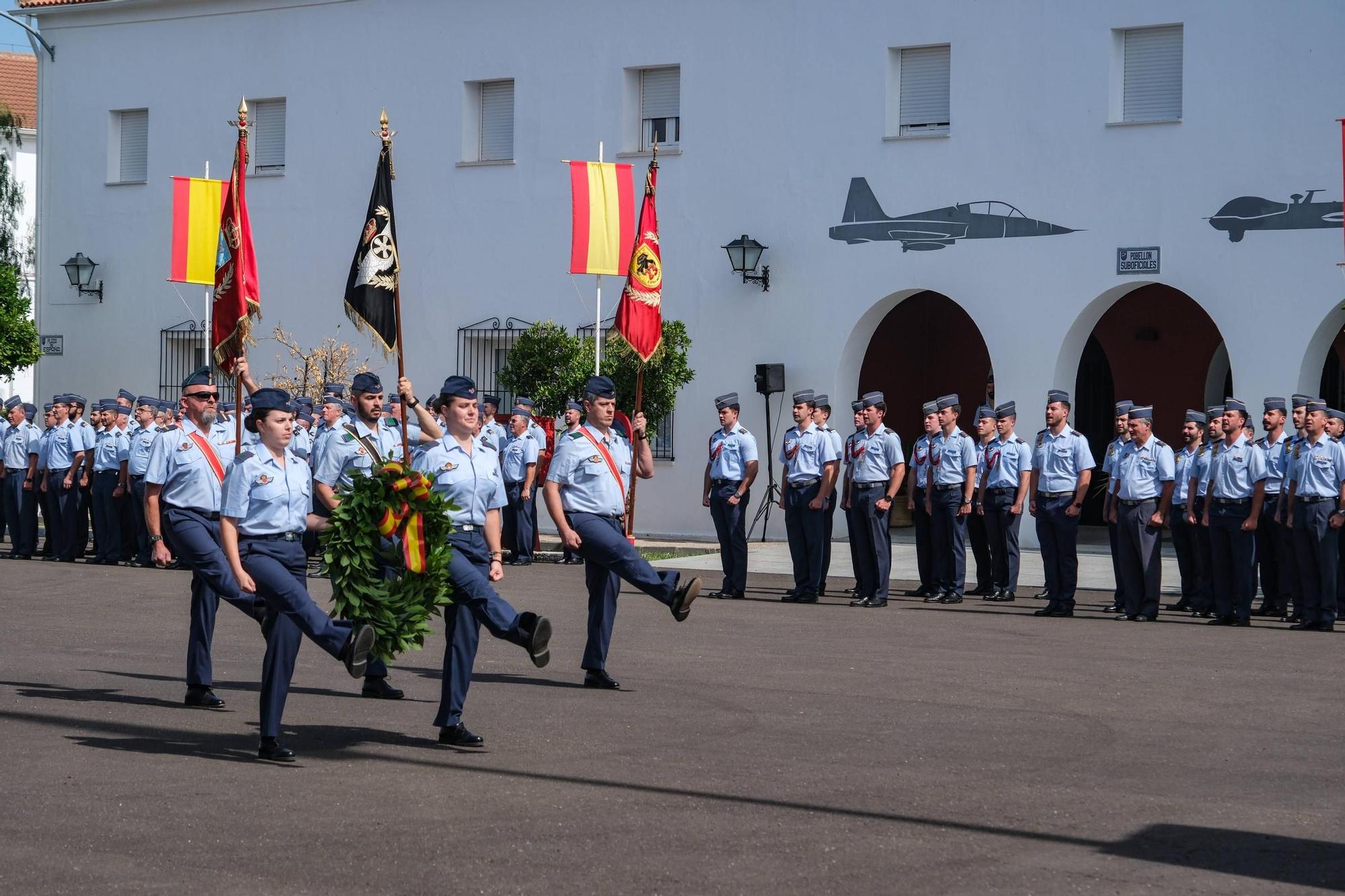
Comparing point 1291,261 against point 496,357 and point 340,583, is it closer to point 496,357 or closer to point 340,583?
point 496,357

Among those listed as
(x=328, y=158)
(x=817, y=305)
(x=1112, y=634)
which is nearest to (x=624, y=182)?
(x=817, y=305)

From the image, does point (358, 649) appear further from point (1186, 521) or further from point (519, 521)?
point (519, 521)

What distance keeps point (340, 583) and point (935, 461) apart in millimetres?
9838

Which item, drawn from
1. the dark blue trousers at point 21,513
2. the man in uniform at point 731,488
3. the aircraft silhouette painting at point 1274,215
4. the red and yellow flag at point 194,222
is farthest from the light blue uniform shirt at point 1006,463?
the red and yellow flag at point 194,222

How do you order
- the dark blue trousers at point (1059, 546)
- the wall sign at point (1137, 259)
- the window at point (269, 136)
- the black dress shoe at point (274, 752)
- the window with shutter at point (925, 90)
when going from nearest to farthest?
the black dress shoe at point (274, 752), the dark blue trousers at point (1059, 546), the wall sign at point (1137, 259), the window with shutter at point (925, 90), the window at point (269, 136)

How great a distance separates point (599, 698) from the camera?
10203 mm

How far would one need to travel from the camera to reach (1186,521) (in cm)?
1606

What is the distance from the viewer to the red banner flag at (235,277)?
468 inches

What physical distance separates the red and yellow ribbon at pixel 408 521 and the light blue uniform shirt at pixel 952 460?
31.0 feet

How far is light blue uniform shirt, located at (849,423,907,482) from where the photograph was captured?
17.0 metres

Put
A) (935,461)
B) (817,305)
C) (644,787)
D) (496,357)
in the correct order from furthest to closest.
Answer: (496,357) < (817,305) < (935,461) < (644,787)

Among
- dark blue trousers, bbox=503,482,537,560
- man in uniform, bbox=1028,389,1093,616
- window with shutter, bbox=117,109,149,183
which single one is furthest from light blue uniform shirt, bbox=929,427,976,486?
window with shutter, bbox=117,109,149,183

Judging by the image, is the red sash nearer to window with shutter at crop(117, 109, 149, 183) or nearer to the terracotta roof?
window with shutter at crop(117, 109, 149, 183)

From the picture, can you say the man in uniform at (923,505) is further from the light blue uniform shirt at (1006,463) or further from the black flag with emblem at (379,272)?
the black flag with emblem at (379,272)
